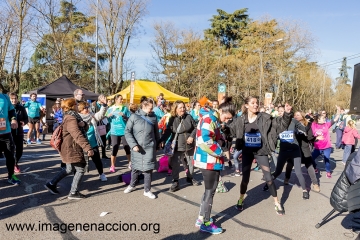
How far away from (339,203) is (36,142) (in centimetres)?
1165

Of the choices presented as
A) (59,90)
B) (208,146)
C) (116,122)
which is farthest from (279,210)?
(59,90)

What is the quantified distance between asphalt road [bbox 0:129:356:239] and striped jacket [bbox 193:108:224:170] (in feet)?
3.00

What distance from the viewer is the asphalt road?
4078 mm

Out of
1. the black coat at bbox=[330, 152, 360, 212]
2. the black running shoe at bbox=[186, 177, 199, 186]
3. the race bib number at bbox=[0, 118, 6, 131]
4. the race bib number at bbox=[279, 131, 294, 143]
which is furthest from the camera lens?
the black running shoe at bbox=[186, 177, 199, 186]

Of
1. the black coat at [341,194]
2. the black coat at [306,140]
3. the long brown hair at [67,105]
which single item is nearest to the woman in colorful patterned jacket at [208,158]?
the black coat at [341,194]

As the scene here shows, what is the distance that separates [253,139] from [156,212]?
1.89m

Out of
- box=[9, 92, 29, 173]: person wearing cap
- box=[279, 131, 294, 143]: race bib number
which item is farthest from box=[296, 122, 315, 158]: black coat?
box=[9, 92, 29, 173]: person wearing cap

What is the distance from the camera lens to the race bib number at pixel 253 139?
194 inches

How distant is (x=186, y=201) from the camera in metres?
5.47

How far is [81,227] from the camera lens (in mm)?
4145

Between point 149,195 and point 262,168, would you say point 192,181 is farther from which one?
point 262,168

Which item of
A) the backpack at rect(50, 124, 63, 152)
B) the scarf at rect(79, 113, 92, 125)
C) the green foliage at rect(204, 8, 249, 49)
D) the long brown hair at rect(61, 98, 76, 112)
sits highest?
the green foliage at rect(204, 8, 249, 49)

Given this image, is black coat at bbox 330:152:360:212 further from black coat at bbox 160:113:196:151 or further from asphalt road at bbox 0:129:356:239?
black coat at bbox 160:113:196:151

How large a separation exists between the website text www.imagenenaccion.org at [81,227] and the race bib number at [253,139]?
6.18 ft
